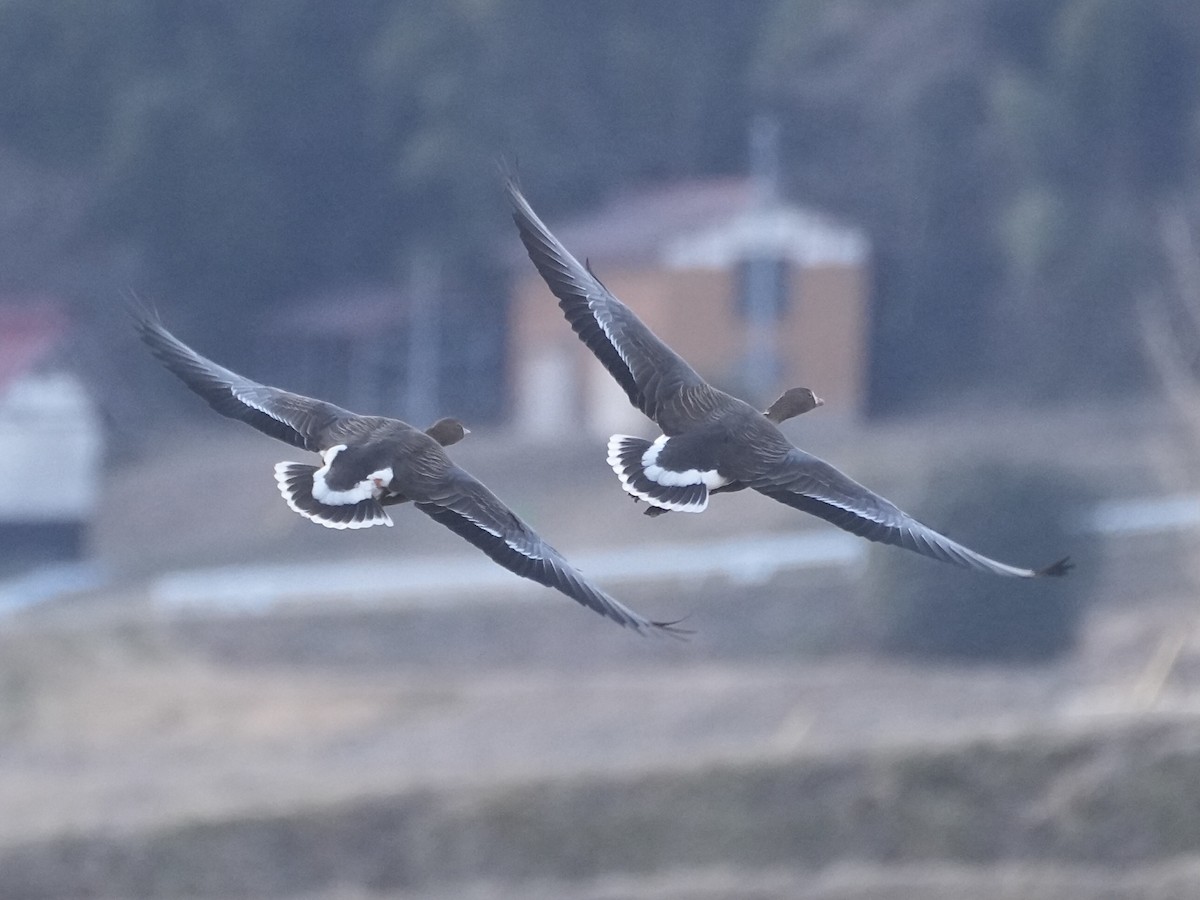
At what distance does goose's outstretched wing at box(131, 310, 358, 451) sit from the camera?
5.63m

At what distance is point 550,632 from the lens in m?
29.7

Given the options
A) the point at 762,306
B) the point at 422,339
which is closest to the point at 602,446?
the point at 762,306

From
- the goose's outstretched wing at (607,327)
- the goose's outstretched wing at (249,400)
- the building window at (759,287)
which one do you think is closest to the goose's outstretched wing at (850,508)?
the goose's outstretched wing at (607,327)

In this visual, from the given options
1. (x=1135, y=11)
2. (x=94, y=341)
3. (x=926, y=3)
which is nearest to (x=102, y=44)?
(x=94, y=341)

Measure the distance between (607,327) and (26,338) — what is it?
33.7 metres

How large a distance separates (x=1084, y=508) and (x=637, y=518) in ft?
32.5

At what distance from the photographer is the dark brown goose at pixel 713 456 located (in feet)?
18.0

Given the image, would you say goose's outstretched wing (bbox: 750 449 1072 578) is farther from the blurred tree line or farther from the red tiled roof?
the blurred tree line

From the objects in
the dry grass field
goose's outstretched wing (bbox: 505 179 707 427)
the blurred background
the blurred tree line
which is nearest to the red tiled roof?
the blurred background

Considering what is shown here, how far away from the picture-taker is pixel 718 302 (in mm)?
40906

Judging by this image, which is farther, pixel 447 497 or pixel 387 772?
pixel 387 772

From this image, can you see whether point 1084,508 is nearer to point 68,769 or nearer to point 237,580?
point 68,769

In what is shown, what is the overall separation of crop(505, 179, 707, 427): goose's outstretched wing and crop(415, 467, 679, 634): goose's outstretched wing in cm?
46

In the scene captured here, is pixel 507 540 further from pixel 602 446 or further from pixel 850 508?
pixel 602 446
